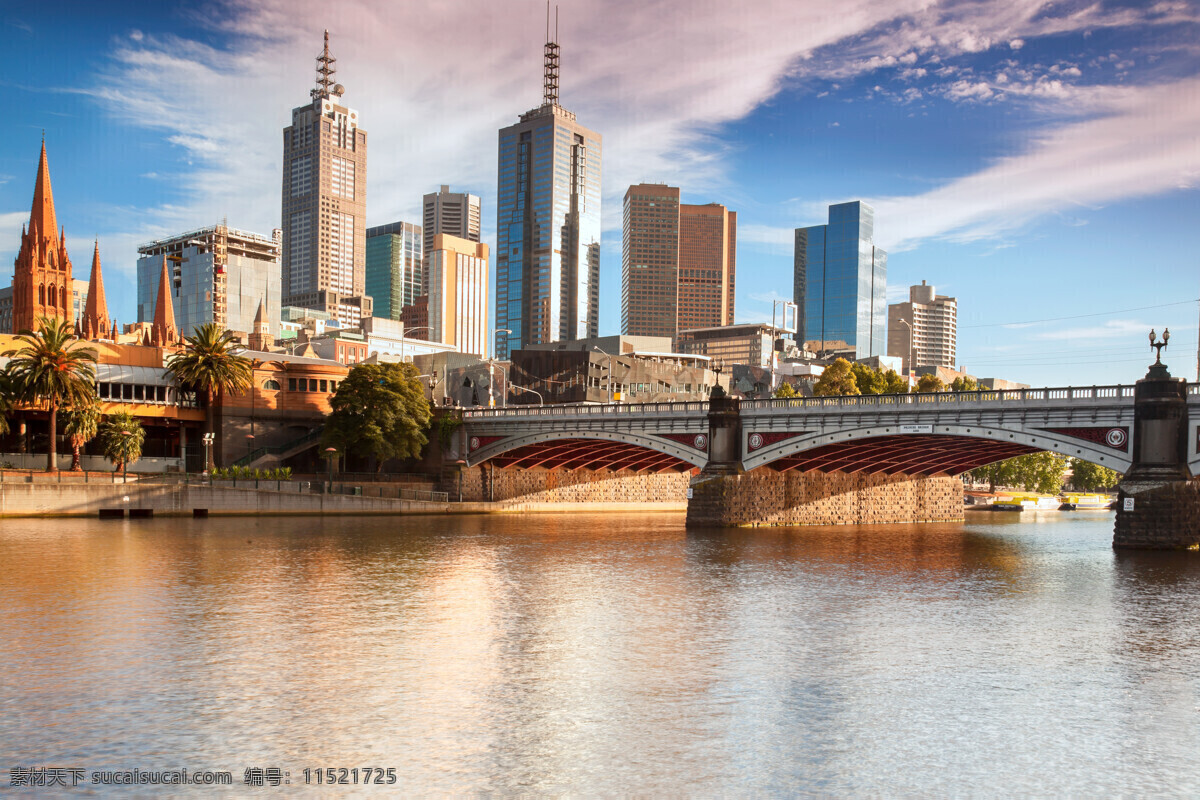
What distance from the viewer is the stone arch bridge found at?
201 ft

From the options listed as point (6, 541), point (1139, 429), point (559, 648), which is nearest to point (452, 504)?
point (6, 541)

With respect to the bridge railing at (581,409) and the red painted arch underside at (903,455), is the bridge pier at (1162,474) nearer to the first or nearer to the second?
the red painted arch underside at (903,455)

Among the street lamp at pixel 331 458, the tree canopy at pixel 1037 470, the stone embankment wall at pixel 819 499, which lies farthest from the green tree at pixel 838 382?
the street lamp at pixel 331 458

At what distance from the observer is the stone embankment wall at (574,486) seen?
97500mm

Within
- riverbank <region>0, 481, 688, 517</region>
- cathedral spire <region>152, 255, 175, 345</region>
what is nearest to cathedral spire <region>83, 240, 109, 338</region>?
cathedral spire <region>152, 255, 175, 345</region>

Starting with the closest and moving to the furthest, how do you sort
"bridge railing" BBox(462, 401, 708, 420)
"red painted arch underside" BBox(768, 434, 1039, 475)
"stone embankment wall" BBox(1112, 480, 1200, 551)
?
"stone embankment wall" BBox(1112, 480, 1200, 551) → "red painted arch underside" BBox(768, 434, 1039, 475) → "bridge railing" BBox(462, 401, 708, 420)

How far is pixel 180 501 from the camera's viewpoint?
74000mm

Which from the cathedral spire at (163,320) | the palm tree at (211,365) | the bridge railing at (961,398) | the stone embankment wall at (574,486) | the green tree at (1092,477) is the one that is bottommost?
the green tree at (1092,477)

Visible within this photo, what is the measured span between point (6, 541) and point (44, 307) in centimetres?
9758

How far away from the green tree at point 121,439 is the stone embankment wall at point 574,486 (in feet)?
93.6

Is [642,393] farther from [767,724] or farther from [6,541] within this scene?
[767,724]

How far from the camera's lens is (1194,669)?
27.4 meters

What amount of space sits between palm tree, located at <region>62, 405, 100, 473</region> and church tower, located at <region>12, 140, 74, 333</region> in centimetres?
6175

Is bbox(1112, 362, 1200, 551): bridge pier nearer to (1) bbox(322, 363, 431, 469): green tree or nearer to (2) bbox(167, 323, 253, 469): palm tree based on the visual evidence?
(1) bbox(322, 363, 431, 469): green tree
